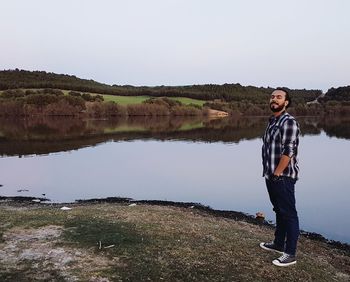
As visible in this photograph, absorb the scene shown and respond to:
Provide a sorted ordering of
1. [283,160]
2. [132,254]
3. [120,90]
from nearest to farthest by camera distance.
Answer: [283,160], [132,254], [120,90]

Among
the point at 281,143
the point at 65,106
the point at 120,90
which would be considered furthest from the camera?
the point at 120,90

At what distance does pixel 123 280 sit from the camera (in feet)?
24.8

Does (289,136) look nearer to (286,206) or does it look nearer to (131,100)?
(286,206)

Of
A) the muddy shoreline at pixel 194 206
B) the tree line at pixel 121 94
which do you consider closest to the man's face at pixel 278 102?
the muddy shoreline at pixel 194 206

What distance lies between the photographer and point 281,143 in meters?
7.86

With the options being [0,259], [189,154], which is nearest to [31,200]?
[0,259]

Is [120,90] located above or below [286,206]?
below

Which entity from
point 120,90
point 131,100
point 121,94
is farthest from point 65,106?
point 120,90

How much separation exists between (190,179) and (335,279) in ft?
66.8

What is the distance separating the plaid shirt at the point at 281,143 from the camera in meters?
7.74

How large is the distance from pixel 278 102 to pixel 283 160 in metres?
1.16

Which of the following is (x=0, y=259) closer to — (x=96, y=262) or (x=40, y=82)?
(x=96, y=262)

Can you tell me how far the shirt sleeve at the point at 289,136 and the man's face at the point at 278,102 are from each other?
0.41m

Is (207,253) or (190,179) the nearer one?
(207,253)
